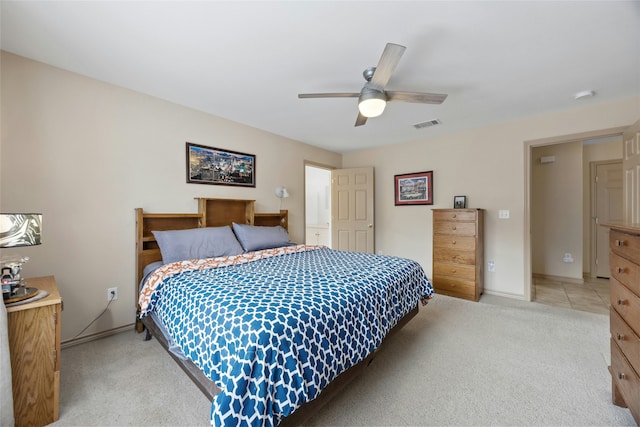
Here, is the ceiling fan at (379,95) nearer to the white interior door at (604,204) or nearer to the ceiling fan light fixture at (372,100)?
the ceiling fan light fixture at (372,100)

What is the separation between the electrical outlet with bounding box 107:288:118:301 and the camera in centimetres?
247

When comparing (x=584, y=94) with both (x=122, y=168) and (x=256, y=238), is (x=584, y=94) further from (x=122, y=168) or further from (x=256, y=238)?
(x=122, y=168)

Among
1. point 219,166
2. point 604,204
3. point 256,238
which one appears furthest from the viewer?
point 604,204

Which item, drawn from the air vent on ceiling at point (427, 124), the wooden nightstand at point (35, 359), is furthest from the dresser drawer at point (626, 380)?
the wooden nightstand at point (35, 359)

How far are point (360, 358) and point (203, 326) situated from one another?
3.06 feet

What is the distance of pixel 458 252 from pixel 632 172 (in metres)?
1.80

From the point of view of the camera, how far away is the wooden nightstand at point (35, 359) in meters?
1.39

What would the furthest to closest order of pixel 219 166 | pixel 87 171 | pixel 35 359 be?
pixel 219 166, pixel 87 171, pixel 35 359

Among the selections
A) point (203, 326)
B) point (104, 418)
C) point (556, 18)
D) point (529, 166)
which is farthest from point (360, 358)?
point (529, 166)

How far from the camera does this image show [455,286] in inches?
141

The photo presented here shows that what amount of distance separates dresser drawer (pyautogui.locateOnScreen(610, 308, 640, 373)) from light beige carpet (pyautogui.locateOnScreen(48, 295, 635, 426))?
44 centimetres

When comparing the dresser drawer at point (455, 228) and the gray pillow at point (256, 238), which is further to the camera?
the dresser drawer at point (455, 228)

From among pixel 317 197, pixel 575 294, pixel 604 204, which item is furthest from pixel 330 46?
pixel 604 204

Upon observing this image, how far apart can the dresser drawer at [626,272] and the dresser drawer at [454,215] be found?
187cm
